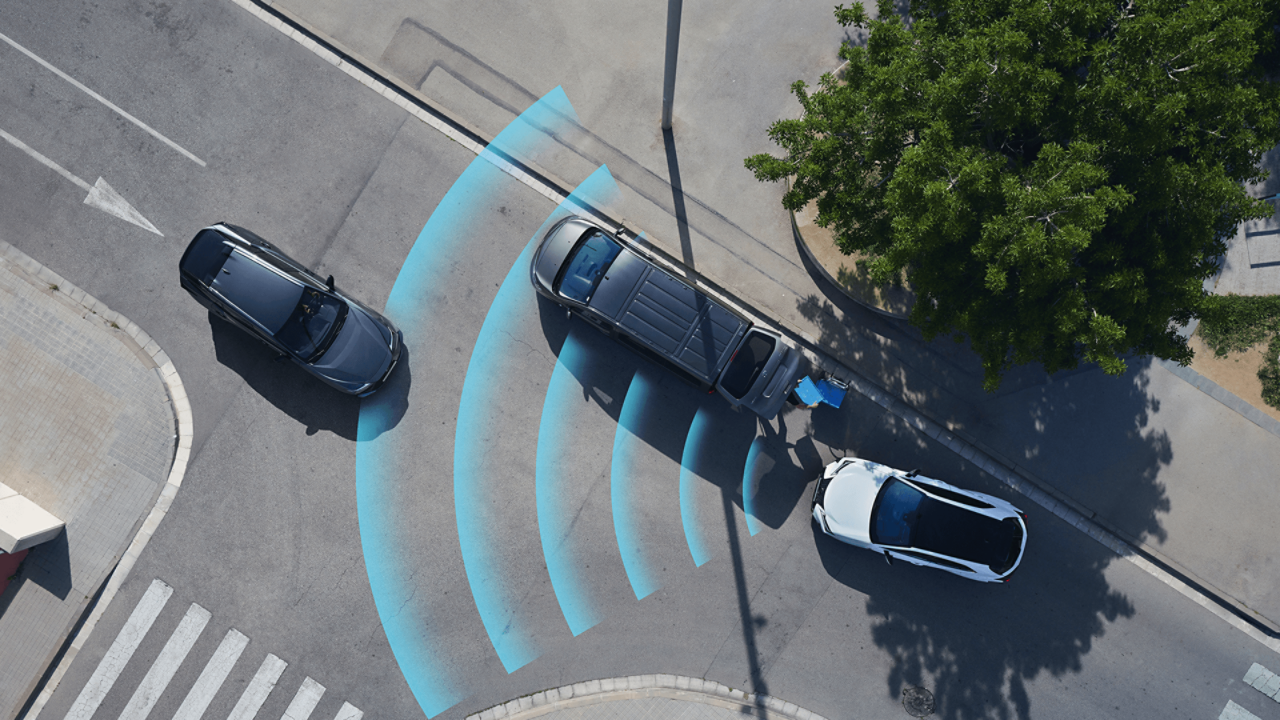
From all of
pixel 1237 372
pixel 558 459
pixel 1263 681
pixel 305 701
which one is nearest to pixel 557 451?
pixel 558 459

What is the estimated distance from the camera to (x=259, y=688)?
48.8 ft

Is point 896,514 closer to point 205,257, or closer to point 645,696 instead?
point 645,696

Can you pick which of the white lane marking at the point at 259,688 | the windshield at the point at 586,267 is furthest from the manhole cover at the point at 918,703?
the white lane marking at the point at 259,688

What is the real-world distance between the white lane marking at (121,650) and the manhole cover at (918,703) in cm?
1554

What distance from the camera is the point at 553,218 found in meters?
15.4

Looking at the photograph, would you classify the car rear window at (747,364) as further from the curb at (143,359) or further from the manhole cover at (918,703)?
the curb at (143,359)

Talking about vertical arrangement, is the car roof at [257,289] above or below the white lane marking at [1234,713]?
below

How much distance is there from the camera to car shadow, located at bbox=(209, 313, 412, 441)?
1512cm

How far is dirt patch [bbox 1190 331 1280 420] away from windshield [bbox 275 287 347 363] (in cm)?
1787

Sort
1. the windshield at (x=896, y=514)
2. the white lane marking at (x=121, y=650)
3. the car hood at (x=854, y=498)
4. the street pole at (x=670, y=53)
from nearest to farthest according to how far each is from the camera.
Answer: the street pole at (x=670, y=53) < the windshield at (x=896, y=514) < the car hood at (x=854, y=498) < the white lane marking at (x=121, y=650)

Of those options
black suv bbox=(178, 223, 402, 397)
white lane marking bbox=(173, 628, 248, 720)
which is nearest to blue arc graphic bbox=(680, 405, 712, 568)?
black suv bbox=(178, 223, 402, 397)

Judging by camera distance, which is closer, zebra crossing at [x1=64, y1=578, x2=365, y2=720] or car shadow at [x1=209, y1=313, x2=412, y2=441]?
zebra crossing at [x1=64, y1=578, x2=365, y2=720]

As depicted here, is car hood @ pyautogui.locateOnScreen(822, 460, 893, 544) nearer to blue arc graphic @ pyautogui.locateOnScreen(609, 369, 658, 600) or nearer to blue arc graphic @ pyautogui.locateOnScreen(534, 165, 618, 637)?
blue arc graphic @ pyautogui.locateOnScreen(609, 369, 658, 600)

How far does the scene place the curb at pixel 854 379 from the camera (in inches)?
600
